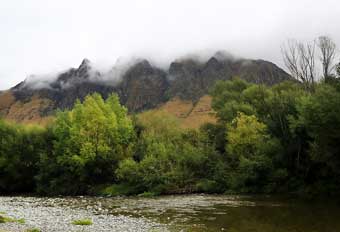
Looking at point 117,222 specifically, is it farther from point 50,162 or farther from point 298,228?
point 50,162

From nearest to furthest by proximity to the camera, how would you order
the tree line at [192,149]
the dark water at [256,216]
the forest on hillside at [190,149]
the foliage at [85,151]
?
the dark water at [256,216], the tree line at [192,149], the forest on hillside at [190,149], the foliage at [85,151]

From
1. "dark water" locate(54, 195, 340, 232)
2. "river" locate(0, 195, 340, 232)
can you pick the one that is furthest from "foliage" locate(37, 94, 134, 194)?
"dark water" locate(54, 195, 340, 232)

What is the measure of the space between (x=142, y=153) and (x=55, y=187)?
16862 mm

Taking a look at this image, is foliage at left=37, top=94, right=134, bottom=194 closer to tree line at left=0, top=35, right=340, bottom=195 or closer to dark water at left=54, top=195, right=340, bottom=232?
Result: tree line at left=0, top=35, right=340, bottom=195

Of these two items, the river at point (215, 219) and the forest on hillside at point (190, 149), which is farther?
the forest on hillside at point (190, 149)

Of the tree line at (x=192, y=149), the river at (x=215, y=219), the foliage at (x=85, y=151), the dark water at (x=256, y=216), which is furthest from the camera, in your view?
the foliage at (x=85, y=151)

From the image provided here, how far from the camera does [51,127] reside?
7969cm

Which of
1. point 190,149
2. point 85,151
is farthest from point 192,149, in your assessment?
point 85,151

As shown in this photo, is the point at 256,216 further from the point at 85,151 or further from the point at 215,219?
the point at 85,151

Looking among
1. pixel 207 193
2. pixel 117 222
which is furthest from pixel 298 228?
pixel 207 193

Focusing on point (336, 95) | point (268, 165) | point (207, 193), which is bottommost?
point (207, 193)

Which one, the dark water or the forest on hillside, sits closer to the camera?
the dark water

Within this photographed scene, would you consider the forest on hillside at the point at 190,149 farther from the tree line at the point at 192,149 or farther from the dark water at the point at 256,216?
the dark water at the point at 256,216

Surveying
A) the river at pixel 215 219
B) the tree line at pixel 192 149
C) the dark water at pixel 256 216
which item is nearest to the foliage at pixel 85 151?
the tree line at pixel 192 149
